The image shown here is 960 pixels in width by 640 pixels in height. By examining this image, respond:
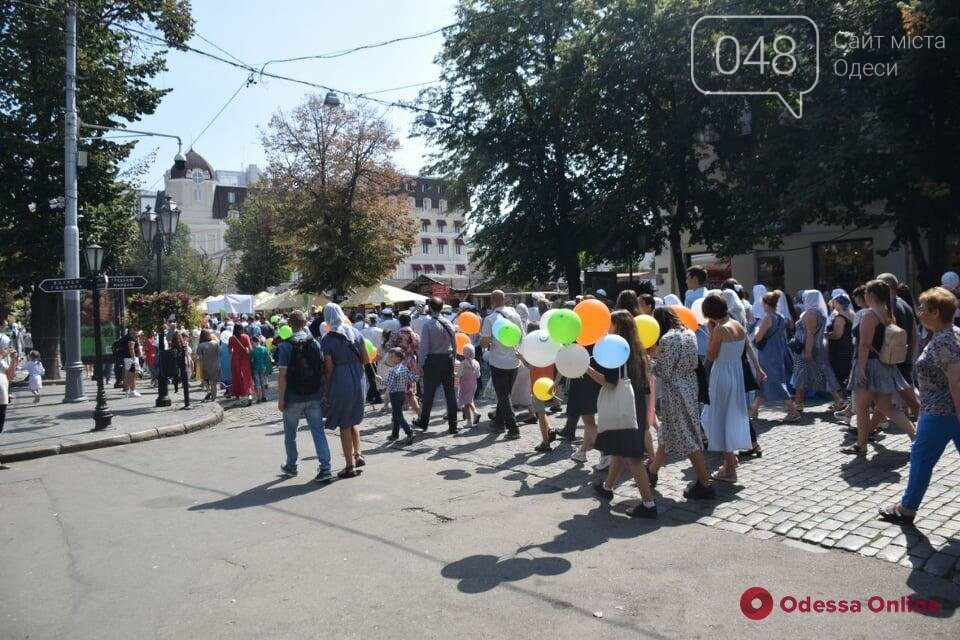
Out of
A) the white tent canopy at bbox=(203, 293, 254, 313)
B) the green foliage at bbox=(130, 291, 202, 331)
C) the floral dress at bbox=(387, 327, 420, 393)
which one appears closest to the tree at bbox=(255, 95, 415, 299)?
the white tent canopy at bbox=(203, 293, 254, 313)

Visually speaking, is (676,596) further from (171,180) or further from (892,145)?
(171,180)

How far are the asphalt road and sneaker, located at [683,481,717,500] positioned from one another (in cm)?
65

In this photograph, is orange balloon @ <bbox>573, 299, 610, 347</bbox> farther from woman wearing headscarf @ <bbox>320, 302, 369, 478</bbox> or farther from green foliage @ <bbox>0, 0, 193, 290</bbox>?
green foliage @ <bbox>0, 0, 193, 290</bbox>

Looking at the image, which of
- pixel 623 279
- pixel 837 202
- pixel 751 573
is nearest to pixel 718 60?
pixel 837 202

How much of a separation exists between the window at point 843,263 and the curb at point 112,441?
19.1 meters

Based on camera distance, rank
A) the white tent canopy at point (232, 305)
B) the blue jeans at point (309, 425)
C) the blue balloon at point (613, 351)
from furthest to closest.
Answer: the white tent canopy at point (232, 305)
the blue jeans at point (309, 425)
the blue balloon at point (613, 351)

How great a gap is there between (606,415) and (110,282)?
10.5m

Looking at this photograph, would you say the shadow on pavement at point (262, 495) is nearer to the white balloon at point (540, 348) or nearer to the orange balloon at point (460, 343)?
the white balloon at point (540, 348)

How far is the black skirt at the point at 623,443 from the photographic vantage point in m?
5.76

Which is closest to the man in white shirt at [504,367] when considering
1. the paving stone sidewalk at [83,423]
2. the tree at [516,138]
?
the paving stone sidewalk at [83,423]

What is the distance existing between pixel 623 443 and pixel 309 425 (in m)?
3.59

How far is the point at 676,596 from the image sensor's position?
13.8 feet

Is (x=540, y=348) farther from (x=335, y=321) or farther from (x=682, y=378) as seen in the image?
(x=335, y=321)

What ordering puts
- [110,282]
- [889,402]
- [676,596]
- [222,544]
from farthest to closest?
[110,282] → [889,402] → [222,544] → [676,596]
